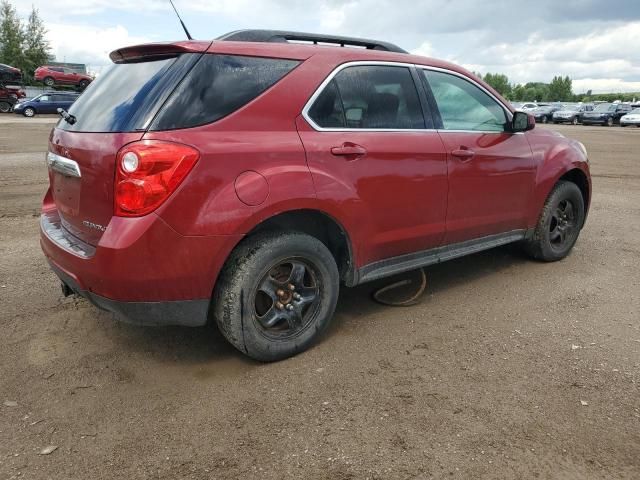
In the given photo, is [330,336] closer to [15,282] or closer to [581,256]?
[15,282]

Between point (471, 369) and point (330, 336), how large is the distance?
92cm

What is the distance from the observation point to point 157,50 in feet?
10.1

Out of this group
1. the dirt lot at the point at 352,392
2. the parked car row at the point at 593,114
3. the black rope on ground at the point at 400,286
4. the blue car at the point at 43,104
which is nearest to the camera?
the dirt lot at the point at 352,392

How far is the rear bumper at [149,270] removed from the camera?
273cm

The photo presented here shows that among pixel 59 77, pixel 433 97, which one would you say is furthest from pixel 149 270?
pixel 59 77

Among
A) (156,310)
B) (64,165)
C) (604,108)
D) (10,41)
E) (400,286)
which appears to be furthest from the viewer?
(10,41)

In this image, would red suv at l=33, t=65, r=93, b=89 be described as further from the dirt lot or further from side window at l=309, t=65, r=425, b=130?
side window at l=309, t=65, r=425, b=130

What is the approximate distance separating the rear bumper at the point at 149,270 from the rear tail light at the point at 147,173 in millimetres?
72

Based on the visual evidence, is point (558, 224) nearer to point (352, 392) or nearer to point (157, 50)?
point (352, 392)

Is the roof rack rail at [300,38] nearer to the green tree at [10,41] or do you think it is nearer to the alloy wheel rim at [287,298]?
the alloy wheel rim at [287,298]

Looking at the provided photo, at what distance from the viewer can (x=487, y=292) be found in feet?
14.7

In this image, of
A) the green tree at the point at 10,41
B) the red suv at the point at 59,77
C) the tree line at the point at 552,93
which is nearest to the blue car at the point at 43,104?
the red suv at the point at 59,77

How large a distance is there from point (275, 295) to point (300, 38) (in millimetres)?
1666

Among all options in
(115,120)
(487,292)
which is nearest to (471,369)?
(487,292)
